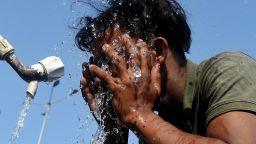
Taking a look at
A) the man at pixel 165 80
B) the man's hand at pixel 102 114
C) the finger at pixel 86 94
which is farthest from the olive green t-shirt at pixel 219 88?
the finger at pixel 86 94

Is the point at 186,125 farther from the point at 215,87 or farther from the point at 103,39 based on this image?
the point at 103,39

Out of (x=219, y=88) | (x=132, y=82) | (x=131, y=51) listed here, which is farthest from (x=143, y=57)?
(x=219, y=88)

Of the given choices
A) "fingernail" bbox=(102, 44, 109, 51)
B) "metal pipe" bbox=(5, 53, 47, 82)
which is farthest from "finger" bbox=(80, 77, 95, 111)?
"metal pipe" bbox=(5, 53, 47, 82)

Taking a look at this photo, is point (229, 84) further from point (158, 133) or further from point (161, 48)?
point (161, 48)

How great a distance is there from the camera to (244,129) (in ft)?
10.5

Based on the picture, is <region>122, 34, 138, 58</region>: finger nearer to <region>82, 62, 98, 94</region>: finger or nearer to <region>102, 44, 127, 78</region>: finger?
<region>102, 44, 127, 78</region>: finger

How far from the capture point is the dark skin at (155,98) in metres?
3.27

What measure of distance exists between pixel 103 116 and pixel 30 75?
20.5 feet

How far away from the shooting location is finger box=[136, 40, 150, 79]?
3.84 m

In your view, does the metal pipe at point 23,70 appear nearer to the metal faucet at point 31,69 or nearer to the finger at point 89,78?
the metal faucet at point 31,69

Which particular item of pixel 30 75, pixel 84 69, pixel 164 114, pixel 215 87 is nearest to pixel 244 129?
pixel 215 87

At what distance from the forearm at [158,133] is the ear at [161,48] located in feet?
2.20

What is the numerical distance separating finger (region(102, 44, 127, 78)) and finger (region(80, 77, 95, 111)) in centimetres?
69

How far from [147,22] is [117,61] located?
33.2 inches
